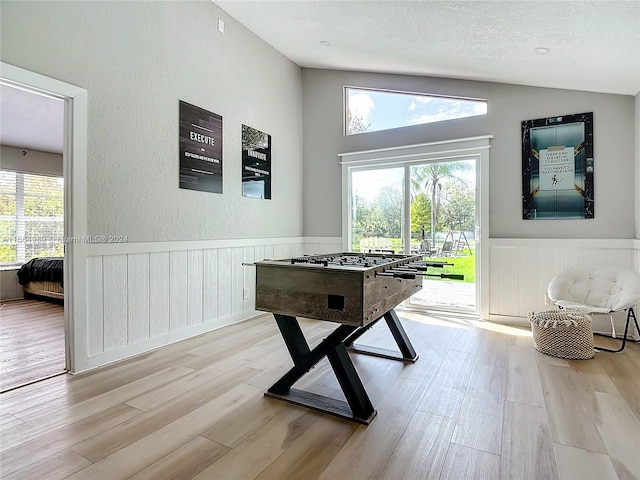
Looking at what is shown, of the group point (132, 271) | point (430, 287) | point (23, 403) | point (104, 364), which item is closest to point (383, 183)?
point (430, 287)

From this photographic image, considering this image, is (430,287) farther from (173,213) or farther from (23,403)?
(23,403)

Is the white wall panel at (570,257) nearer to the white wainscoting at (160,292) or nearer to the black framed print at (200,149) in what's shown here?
the white wainscoting at (160,292)

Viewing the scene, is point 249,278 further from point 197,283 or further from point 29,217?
point 29,217

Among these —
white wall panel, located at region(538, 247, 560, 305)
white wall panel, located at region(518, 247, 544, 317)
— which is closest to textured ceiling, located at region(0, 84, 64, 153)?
white wall panel, located at region(518, 247, 544, 317)

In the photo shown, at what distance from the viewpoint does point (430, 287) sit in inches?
175

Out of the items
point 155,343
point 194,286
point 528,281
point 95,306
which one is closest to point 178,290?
point 194,286

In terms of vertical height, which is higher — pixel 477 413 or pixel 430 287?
pixel 430 287

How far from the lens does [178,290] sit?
3330mm

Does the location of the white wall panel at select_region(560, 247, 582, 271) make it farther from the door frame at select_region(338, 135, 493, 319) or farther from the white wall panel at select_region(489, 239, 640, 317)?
the door frame at select_region(338, 135, 493, 319)

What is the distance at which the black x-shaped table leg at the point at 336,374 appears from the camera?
196cm

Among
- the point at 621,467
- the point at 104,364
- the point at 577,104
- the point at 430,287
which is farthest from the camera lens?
the point at 430,287

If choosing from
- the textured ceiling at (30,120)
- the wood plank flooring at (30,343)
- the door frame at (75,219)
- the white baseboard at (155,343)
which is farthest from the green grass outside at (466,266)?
the textured ceiling at (30,120)

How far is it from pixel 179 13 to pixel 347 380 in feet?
11.4

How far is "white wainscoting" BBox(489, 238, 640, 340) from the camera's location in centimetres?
347
